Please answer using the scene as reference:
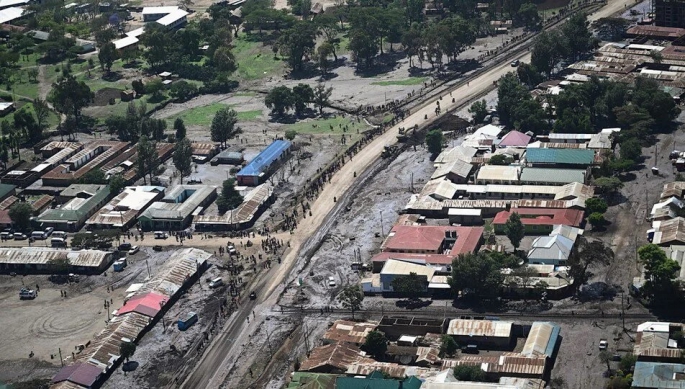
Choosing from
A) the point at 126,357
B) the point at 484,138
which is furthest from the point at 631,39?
the point at 126,357

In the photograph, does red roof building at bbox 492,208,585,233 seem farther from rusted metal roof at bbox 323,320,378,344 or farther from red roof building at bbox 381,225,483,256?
rusted metal roof at bbox 323,320,378,344

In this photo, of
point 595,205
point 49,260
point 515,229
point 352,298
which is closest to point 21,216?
point 49,260

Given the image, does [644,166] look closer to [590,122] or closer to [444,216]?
[590,122]

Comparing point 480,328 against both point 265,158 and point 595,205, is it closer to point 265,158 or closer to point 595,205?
point 595,205

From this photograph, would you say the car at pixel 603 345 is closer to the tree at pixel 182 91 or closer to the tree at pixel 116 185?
the tree at pixel 116 185

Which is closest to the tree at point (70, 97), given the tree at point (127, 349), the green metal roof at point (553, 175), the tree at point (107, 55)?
the tree at point (107, 55)
